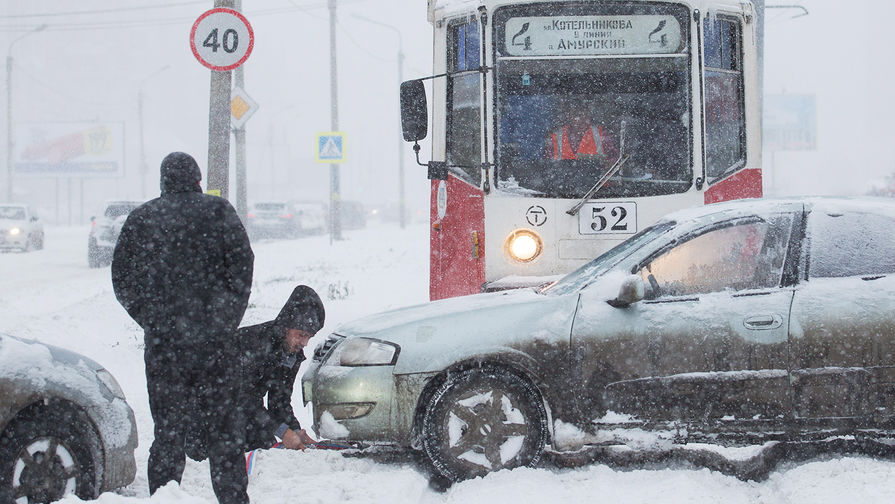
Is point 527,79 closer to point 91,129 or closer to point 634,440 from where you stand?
point 634,440

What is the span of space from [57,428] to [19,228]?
25835mm

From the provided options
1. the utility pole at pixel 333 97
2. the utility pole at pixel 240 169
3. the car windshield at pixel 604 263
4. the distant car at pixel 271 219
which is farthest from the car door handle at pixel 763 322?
the distant car at pixel 271 219

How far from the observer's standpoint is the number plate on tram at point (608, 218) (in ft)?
23.3

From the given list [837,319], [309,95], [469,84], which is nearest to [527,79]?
[469,84]

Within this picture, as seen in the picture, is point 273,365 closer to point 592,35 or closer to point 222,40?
point 592,35

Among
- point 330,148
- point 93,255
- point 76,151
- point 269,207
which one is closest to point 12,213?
point 93,255

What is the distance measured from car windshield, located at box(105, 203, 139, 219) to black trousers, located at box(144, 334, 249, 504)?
20.2 meters

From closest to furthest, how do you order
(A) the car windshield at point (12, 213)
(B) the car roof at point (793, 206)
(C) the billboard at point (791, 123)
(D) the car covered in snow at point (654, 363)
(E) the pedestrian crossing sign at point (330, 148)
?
(D) the car covered in snow at point (654, 363) < (B) the car roof at point (793, 206) < (E) the pedestrian crossing sign at point (330, 148) < (A) the car windshield at point (12, 213) < (C) the billboard at point (791, 123)

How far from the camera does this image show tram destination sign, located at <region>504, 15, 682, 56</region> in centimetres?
716

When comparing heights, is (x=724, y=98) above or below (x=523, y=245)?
above

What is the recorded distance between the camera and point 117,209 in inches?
943

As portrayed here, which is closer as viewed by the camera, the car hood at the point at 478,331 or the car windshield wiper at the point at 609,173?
the car hood at the point at 478,331

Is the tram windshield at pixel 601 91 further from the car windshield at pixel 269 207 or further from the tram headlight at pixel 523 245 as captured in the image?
the car windshield at pixel 269 207

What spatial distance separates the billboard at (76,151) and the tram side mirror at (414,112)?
192ft
